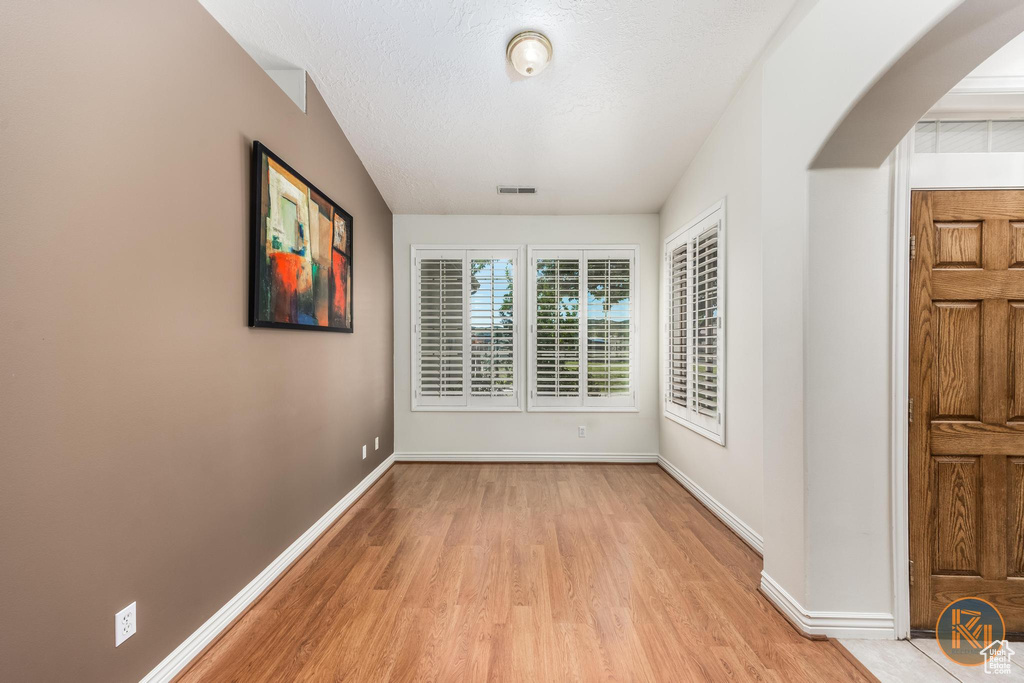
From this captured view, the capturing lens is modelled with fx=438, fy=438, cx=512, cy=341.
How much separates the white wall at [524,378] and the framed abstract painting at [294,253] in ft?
4.55

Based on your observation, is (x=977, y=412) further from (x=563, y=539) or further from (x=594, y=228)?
(x=594, y=228)

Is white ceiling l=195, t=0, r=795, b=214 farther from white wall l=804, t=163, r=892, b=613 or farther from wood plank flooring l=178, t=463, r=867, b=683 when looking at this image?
wood plank flooring l=178, t=463, r=867, b=683

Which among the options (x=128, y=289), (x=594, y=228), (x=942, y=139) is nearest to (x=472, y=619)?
(x=128, y=289)

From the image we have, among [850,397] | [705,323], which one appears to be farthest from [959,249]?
[705,323]

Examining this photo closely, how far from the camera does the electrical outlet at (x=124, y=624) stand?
144cm

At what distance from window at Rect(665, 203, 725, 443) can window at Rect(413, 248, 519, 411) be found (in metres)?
1.57

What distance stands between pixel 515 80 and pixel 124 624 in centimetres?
328

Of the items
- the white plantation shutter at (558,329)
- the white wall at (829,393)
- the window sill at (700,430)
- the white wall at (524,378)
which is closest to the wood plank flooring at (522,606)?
the white wall at (829,393)

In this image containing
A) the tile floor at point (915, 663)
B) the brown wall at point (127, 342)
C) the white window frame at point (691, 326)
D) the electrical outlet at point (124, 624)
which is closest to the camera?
the brown wall at point (127, 342)

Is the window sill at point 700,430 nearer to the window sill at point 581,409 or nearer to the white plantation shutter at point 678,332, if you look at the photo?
the white plantation shutter at point 678,332

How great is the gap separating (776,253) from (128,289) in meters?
2.62

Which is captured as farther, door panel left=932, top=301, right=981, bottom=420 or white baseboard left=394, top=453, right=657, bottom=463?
white baseboard left=394, top=453, right=657, bottom=463

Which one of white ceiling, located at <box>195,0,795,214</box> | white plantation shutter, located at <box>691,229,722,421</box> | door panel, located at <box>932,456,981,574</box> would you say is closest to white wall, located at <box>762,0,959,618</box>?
door panel, located at <box>932,456,981,574</box>

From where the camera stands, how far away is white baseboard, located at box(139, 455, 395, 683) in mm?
1636
